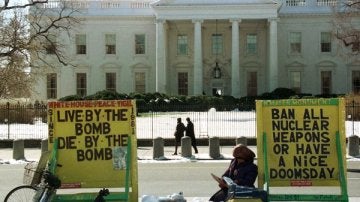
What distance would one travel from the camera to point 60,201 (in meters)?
8.26

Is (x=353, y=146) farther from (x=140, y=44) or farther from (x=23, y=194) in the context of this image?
(x=140, y=44)

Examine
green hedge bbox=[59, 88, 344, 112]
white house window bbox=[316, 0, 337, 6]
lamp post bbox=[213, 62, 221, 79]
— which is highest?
white house window bbox=[316, 0, 337, 6]

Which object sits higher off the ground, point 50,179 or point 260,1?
point 260,1

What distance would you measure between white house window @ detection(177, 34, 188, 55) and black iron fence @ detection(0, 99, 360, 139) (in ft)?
82.2

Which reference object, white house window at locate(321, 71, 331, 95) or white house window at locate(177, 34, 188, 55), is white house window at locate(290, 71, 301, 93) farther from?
white house window at locate(177, 34, 188, 55)

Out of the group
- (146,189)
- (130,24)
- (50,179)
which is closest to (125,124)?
(50,179)

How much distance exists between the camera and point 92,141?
834 centimetres

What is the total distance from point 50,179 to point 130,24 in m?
56.1

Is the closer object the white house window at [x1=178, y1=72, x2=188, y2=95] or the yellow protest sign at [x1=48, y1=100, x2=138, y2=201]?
the yellow protest sign at [x1=48, y1=100, x2=138, y2=201]

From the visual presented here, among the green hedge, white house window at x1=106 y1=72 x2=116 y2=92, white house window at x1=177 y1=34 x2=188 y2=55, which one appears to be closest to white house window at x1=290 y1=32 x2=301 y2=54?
the green hedge

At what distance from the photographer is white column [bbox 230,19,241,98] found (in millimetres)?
58188

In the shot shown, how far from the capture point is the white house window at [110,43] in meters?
63.2

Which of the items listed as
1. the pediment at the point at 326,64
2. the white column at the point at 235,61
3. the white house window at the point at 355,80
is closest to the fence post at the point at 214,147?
the white column at the point at 235,61

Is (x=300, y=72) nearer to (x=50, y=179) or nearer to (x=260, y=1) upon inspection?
(x=260, y=1)
